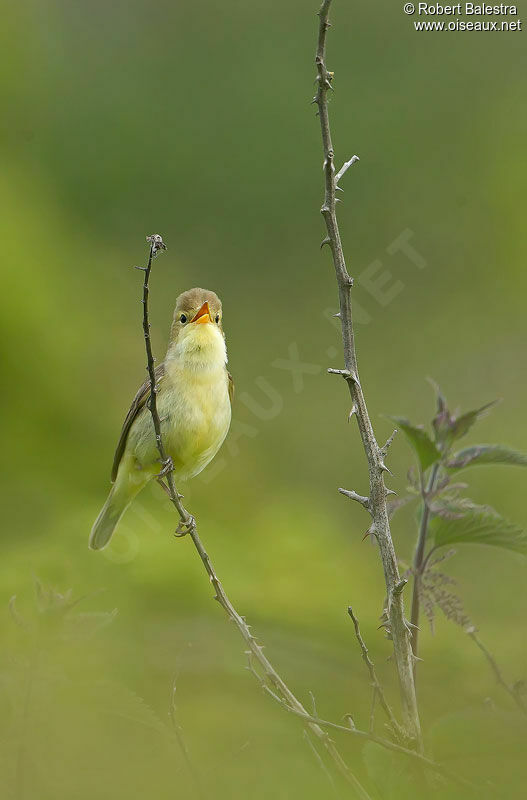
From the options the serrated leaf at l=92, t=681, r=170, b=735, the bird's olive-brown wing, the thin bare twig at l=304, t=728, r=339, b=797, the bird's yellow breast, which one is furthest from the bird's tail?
the thin bare twig at l=304, t=728, r=339, b=797

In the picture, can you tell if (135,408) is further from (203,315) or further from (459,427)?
(459,427)

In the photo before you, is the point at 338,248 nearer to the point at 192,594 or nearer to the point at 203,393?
the point at 203,393

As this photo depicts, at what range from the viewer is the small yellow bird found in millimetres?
1223

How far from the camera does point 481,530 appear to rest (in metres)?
0.51

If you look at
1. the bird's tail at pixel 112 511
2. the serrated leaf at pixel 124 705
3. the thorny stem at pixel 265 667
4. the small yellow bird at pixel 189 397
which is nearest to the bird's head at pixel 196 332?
the small yellow bird at pixel 189 397

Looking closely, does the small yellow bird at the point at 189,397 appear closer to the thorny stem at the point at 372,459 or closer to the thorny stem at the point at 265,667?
the thorny stem at the point at 265,667

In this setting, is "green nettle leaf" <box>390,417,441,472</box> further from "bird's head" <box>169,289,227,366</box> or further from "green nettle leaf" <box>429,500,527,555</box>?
"bird's head" <box>169,289,227,366</box>

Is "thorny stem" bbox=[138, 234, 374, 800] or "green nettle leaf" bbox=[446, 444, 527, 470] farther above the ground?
"green nettle leaf" bbox=[446, 444, 527, 470]

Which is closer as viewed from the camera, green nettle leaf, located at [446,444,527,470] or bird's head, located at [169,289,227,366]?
green nettle leaf, located at [446,444,527,470]

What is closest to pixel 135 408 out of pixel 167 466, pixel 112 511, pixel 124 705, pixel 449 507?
pixel 112 511

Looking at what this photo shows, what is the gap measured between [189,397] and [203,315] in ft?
0.39

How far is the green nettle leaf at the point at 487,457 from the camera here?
475mm

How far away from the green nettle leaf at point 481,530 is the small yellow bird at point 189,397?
0.70 m

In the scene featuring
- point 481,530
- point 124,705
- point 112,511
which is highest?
point 481,530
